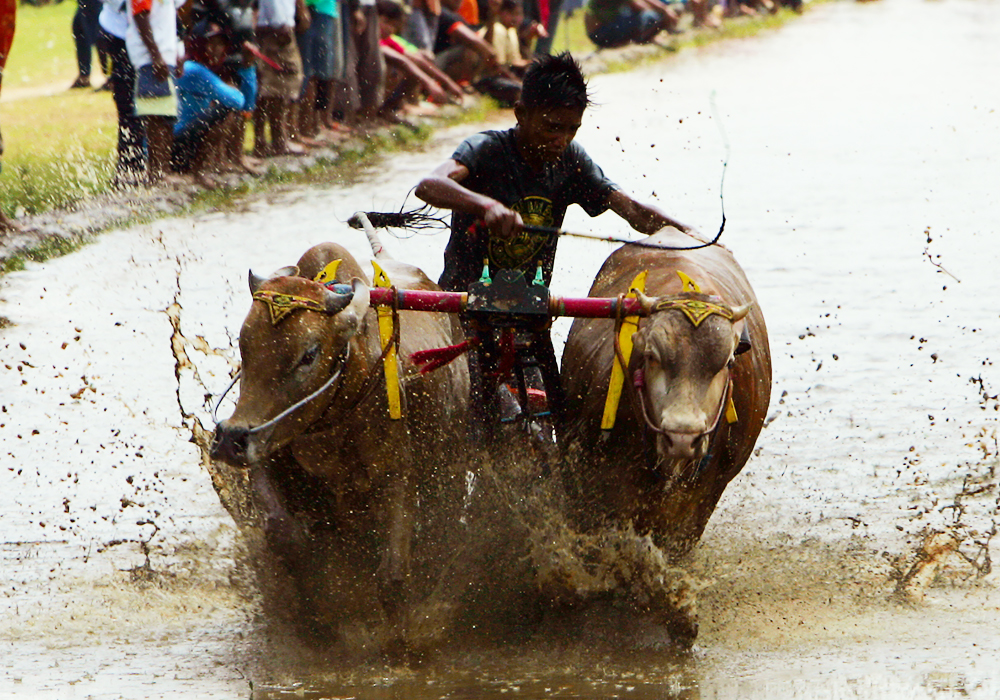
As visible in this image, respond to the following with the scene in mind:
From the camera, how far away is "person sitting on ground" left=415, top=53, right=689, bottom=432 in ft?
17.0

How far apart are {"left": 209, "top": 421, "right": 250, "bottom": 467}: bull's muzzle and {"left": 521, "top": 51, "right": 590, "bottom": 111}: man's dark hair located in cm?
174

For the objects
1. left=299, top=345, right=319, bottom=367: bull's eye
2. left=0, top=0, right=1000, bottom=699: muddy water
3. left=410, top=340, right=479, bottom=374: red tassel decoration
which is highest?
left=299, top=345, right=319, bottom=367: bull's eye

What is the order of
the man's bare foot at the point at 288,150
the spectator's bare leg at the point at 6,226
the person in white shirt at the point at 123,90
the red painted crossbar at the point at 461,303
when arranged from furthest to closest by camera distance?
the man's bare foot at the point at 288,150 < the person in white shirt at the point at 123,90 < the spectator's bare leg at the point at 6,226 < the red painted crossbar at the point at 461,303

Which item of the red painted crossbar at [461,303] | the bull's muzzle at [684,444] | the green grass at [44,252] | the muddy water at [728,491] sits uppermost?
the red painted crossbar at [461,303]

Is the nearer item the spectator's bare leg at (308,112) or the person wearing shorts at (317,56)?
the person wearing shorts at (317,56)

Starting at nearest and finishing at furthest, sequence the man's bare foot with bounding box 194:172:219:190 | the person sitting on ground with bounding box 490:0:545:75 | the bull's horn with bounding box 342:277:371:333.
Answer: the bull's horn with bounding box 342:277:371:333 < the man's bare foot with bounding box 194:172:219:190 < the person sitting on ground with bounding box 490:0:545:75

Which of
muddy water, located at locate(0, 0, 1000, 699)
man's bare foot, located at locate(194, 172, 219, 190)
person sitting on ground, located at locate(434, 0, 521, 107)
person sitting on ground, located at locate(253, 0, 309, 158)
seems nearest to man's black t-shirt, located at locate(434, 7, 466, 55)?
person sitting on ground, located at locate(434, 0, 521, 107)

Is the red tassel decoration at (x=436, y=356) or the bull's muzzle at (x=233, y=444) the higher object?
the red tassel decoration at (x=436, y=356)

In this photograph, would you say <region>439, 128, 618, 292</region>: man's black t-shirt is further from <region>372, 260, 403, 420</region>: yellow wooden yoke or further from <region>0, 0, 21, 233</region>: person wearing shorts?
<region>0, 0, 21, 233</region>: person wearing shorts

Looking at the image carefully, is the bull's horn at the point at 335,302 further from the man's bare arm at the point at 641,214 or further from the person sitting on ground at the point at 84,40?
the person sitting on ground at the point at 84,40

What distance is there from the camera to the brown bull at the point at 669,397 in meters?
4.32

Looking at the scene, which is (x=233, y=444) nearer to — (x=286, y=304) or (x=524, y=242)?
(x=286, y=304)

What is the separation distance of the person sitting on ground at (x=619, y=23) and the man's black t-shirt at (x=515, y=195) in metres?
15.2

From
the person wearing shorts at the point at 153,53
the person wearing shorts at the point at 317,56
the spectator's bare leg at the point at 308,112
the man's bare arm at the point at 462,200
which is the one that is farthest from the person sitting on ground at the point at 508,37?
the man's bare arm at the point at 462,200
